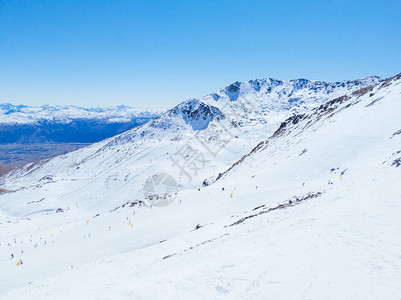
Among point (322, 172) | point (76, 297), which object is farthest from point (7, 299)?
point (322, 172)

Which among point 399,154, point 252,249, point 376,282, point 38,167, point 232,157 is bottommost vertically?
point 376,282

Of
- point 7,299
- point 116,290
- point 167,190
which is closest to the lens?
point 116,290

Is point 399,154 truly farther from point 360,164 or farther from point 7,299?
point 7,299

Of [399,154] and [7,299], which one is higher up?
[399,154]

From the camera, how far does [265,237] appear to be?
40.2 feet

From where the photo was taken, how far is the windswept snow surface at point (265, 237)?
27.0ft

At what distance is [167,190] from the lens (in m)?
61.0

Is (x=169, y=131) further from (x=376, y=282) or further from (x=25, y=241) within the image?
(x=376, y=282)

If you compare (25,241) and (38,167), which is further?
(38,167)

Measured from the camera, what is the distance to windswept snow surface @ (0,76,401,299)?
8.23 meters

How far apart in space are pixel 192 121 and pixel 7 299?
186 metres

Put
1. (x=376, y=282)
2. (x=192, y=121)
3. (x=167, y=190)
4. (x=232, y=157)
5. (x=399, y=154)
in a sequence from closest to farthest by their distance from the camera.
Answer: (x=376, y=282) → (x=399, y=154) → (x=167, y=190) → (x=232, y=157) → (x=192, y=121)

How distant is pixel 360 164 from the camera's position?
2233 centimetres

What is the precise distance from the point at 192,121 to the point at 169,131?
25.8 metres
